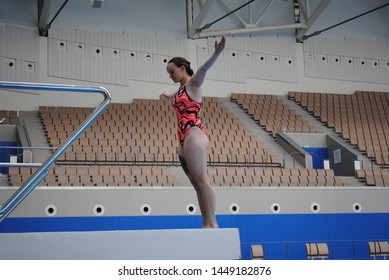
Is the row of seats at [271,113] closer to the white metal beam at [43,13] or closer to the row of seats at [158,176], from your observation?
the row of seats at [158,176]

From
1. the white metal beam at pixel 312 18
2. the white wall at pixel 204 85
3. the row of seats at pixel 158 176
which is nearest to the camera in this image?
Result: the row of seats at pixel 158 176

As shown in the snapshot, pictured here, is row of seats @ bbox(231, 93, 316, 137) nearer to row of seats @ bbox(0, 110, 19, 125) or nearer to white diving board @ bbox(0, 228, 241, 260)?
row of seats @ bbox(0, 110, 19, 125)

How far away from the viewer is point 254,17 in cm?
2064

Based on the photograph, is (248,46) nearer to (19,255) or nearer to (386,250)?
(386,250)

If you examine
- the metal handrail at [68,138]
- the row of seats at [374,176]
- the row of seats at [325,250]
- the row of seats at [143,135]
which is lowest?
the row of seats at [325,250]

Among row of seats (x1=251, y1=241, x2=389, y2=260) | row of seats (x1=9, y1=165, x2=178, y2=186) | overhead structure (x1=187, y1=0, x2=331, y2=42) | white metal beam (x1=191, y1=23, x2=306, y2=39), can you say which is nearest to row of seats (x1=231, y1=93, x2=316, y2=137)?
white metal beam (x1=191, y1=23, x2=306, y2=39)

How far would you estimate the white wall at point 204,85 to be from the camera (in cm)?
1792

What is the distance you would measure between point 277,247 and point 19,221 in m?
5.77

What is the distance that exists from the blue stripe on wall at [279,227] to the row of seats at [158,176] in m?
0.88

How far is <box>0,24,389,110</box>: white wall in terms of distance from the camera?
17922 mm

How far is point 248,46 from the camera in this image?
67.5 ft

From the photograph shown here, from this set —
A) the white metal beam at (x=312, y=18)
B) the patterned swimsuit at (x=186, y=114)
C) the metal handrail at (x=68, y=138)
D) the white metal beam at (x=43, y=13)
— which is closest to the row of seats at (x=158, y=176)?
the white metal beam at (x=43, y=13)

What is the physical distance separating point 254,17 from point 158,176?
8932 mm
